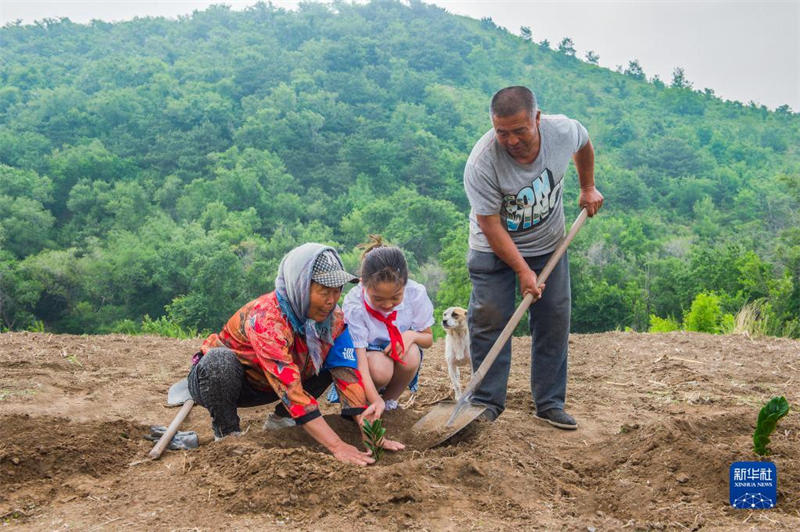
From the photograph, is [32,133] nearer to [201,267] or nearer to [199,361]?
[201,267]

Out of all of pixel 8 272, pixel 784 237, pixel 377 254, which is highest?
pixel 377 254

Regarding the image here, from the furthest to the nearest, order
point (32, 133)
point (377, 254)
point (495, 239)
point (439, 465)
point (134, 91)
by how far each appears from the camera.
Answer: point (134, 91), point (32, 133), point (495, 239), point (377, 254), point (439, 465)

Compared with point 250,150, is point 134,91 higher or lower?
higher

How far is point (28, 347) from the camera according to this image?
589cm

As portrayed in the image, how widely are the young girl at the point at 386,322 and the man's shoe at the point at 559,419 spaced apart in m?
0.83

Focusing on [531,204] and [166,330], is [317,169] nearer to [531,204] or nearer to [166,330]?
[166,330]

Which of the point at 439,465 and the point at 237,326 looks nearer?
the point at 439,465

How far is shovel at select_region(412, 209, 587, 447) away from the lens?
3568 mm

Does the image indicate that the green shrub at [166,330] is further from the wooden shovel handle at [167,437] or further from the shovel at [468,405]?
the shovel at [468,405]

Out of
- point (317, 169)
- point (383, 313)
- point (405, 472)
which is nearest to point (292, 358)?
point (383, 313)

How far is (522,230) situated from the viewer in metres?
3.84

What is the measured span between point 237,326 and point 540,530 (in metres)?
1.76

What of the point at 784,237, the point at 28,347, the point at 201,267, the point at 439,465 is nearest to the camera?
the point at 439,465

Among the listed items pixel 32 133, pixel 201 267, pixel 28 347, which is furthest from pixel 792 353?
pixel 32 133
